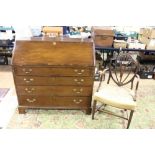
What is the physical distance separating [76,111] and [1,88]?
1.47m

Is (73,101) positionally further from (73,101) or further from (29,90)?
(29,90)

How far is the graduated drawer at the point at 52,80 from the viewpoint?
2.45 meters

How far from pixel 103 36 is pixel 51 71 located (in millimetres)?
1608

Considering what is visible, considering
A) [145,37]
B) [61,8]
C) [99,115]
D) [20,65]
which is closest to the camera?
[61,8]

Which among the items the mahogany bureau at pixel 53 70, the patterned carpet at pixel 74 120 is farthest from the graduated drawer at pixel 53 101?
the patterned carpet at pixel 74 120

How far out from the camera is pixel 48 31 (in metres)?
3.36

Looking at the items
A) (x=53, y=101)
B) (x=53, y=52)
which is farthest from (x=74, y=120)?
(x=53, y=52)

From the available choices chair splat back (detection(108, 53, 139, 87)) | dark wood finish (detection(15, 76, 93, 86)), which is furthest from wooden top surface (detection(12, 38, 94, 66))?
chair splat back (detection(108, 53, 139, 87))

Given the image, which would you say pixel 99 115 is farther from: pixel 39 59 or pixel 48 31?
pixel 48 31

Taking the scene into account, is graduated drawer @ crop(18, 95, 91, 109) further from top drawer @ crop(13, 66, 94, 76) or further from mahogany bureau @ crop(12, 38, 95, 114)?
top drawer @ crop(13, 66, 94, 76)

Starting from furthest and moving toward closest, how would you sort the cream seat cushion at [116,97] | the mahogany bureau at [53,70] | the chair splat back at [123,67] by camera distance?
the chair splat back at [123,67] < the mahogany bureau at [53,70] < the cream seat cushion at [116,97]

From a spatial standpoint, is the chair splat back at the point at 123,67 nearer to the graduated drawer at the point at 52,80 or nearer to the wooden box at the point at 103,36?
the graduated drawer at the point at 52,80

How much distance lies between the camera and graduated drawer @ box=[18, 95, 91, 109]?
2580 millimetres
